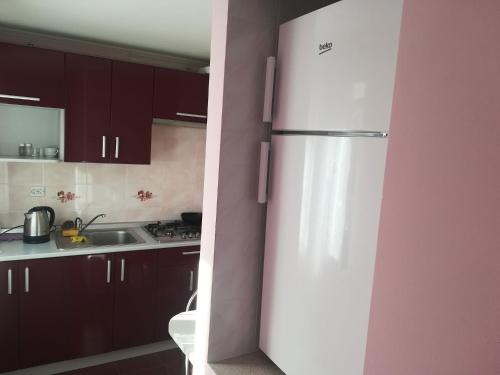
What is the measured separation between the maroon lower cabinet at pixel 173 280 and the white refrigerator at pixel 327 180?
182 cm

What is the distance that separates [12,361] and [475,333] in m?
2.88

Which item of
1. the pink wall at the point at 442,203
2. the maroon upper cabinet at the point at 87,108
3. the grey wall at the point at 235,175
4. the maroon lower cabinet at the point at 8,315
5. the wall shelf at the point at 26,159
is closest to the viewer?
the pink wall at the point at 442,203

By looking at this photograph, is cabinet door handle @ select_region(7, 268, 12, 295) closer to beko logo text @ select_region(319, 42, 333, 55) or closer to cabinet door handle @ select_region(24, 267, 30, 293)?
cabinet door handle @ select_region(24, 267, 30, 293)

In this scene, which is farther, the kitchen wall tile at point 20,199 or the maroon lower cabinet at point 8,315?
the kitchen wall tile at point 20,199

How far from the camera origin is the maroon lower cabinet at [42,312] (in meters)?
2.46

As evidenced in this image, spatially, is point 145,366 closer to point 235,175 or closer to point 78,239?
point 78,239

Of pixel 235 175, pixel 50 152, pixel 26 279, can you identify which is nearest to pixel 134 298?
pixel 26 279

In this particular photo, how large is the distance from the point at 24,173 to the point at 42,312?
3.36 feet

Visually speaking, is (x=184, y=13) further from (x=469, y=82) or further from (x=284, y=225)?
(x=469, y=82)

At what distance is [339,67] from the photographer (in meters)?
0.92

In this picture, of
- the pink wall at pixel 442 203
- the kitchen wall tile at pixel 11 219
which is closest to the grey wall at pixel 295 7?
the pink wall at pixel 442 203

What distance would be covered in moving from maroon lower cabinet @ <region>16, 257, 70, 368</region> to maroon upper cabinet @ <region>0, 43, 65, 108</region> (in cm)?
106

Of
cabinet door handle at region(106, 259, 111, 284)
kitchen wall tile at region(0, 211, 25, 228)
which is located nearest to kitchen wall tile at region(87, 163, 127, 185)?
kitchen wall tile at region(0, 211, 25, 228)

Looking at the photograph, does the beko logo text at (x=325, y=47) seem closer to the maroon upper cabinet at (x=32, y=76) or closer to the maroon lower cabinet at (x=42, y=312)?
the maroon upper cabinet at (x=32, y=76)
